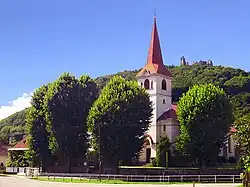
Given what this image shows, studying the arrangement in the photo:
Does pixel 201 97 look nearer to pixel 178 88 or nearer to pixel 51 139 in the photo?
pixel 51 139

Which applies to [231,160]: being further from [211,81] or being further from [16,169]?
[211,81]

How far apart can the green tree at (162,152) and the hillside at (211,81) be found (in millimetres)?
33744

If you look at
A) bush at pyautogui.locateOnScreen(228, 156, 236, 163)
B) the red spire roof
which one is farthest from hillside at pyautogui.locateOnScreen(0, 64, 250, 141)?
bush at pyautogui.locateOnScreen(228, 156, 236, 163)

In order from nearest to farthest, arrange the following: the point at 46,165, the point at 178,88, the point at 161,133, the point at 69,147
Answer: the point at 69,147
the point at 46,165
the point at 161,133
the point at 178,88

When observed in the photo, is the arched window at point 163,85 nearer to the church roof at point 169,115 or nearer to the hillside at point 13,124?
the church roof at point 169,115

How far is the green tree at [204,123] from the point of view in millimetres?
51406

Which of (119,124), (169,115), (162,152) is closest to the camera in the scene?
(119,124)

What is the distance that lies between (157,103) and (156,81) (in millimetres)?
3604

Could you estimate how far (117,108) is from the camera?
51.6 meters

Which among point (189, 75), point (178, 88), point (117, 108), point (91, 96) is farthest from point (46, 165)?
point (189, 75)

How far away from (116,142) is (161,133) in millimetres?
15399

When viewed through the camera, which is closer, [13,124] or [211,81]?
[211,81]

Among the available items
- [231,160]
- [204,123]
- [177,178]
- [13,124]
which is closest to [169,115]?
[231,160]

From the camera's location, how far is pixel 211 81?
10756 cm
